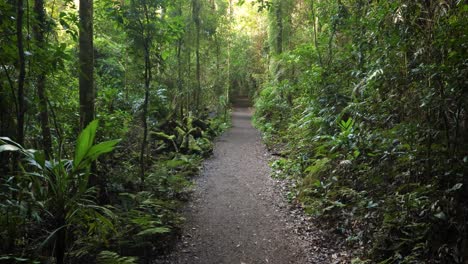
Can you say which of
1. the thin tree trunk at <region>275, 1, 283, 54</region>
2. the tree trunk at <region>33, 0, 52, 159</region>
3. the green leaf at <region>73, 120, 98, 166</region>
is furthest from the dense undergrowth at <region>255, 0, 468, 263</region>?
the thin tree trunk at <region>275, 1, 283, 54</region>

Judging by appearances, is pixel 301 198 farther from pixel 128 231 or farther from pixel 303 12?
pixel 303 12

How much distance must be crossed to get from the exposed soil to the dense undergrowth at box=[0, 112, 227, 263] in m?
0.41

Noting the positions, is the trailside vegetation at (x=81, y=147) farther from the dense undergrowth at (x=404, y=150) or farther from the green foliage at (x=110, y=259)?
the dense undergrowth at (x=404, y=150)

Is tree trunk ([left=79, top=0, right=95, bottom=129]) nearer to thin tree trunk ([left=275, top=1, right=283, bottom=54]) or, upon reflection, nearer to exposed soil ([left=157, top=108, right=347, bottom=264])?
exposed soil ([left=157, top=108, right=347, bottom=264])

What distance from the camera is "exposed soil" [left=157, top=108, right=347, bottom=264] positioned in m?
4.61

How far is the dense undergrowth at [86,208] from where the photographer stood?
3.08 meters

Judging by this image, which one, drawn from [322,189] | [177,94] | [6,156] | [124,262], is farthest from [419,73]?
[177,94]

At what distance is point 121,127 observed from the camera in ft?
22.4

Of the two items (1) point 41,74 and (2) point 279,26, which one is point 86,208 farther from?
(2) point 279,26

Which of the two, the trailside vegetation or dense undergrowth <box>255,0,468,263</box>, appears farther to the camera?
dense undergrowth <box>255,0,468,263</box>

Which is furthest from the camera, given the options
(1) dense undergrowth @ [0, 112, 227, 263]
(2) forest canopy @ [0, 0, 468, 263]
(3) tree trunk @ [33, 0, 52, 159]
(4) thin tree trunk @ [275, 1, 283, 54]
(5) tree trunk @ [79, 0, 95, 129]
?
(4) thin tree trunk @ [275, 1, 283, 54]

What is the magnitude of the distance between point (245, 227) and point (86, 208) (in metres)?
3.10

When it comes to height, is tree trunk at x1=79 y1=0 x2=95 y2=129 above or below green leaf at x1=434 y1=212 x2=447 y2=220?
above

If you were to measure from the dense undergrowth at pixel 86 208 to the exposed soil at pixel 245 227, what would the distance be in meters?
0.41
